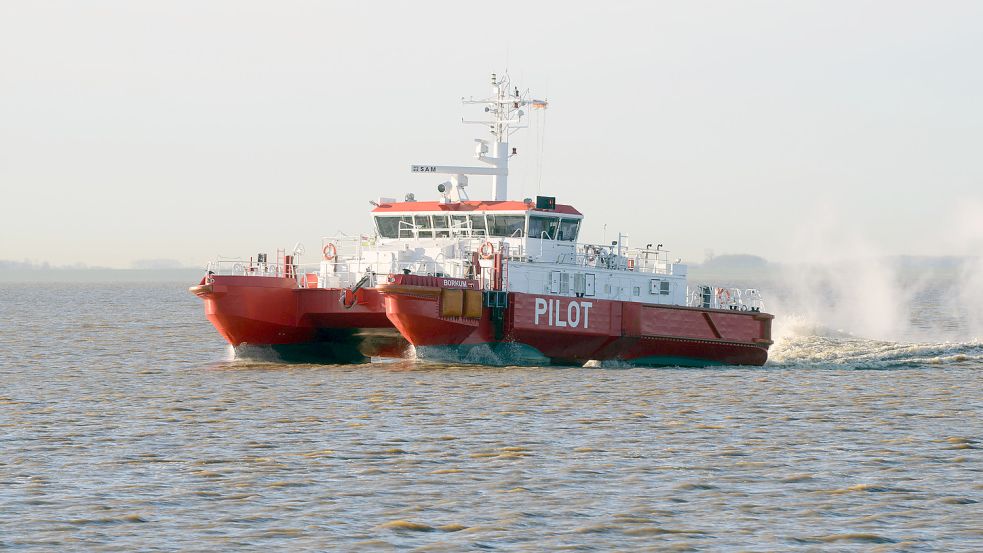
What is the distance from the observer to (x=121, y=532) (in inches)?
610

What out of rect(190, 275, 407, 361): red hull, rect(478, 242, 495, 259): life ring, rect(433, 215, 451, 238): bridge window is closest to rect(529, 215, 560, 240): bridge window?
rect(478, 242, 495, 259): life ring

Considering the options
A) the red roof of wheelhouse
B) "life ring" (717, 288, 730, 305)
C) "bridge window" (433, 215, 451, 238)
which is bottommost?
"life ring" (717, 288, 730, 305)

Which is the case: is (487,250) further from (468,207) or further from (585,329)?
(585,329)

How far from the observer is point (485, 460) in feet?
Result: 67.5

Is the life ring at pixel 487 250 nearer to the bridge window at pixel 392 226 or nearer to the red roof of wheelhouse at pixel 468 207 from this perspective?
the red roof of wheelhouse at pixel 468 207

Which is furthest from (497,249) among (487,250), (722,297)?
(722,297)

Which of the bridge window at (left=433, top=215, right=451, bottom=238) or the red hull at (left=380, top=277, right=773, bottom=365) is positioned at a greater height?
the bridge window at (left=433, top=215, right=451, bottom=238)

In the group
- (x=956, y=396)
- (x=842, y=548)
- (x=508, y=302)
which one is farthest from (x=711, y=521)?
(x=508, y=302)

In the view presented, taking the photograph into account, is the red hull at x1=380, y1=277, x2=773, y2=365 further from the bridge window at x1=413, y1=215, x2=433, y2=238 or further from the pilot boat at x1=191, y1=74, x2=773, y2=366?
the bridge window at x1=413, y1=215, x2=433, y2=238

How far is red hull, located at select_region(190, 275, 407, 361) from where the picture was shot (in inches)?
1417

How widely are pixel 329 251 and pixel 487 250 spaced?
4.90 m

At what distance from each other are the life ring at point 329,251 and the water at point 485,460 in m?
4.00

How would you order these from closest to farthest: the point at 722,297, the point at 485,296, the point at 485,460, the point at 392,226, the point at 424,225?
the point at 485,460, the point at 485,296, the point at 424,225, the point at 392,226, the point at 722,297

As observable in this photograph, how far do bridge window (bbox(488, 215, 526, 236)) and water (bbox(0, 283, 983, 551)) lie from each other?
4.54 meters
